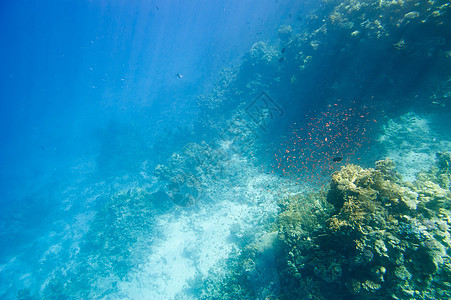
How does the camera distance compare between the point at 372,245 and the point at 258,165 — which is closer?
the point at 372,245

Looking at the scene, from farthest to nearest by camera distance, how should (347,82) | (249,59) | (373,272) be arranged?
1. (249,59)
2. (347,82)
3. (373,272)

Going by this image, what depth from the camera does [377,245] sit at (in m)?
3.31

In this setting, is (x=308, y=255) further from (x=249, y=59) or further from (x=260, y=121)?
(x=249, y=59)

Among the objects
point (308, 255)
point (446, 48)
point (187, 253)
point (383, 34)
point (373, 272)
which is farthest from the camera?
point (187, 253)

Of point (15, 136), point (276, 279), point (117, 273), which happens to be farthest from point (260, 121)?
point (15, 136)

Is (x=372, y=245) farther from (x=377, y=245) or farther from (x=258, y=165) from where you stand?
(x=258, y=165)

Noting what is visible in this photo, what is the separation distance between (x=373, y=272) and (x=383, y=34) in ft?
35.3

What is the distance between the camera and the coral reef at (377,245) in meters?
3.36

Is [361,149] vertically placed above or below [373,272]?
above

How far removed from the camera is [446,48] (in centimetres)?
746


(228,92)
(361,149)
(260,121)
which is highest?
(228,92)

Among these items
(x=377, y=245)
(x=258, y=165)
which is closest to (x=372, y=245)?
(x=377, y=245)

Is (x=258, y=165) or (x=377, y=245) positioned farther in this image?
(x=258, y=165)

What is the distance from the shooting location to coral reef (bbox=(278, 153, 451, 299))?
11.0ft
